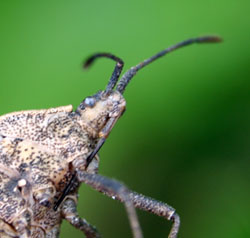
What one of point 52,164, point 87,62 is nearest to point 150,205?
point 52,164

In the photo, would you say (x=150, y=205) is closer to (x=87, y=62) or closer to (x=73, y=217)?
(x=73, y=217)

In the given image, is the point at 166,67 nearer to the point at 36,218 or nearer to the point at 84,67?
the point at 84,67

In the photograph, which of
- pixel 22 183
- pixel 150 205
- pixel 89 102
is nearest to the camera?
pixel 22 183

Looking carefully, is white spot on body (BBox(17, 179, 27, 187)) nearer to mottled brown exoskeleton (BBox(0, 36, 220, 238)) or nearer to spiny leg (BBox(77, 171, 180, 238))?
mottled brown exoskeleton (BBox(0, 36, 220, 238))

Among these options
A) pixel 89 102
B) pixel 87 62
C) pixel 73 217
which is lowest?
pixel 73 217

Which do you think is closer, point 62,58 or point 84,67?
point 84,67

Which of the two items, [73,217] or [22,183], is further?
[73,217]

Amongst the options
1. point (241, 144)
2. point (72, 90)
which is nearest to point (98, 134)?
point (72, 90)
